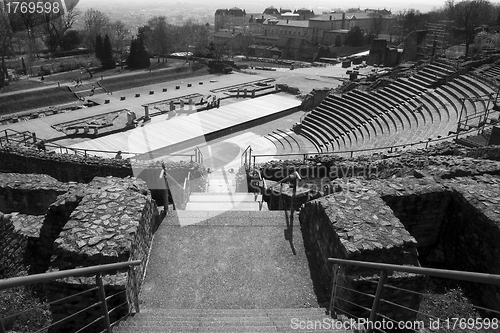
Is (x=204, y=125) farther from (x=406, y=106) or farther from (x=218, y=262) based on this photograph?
(x=218, y=262)

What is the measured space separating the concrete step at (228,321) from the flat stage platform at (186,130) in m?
13.0

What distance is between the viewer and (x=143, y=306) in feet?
18.1

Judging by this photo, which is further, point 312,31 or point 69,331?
point 312,31

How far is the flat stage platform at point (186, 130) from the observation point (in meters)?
20.3

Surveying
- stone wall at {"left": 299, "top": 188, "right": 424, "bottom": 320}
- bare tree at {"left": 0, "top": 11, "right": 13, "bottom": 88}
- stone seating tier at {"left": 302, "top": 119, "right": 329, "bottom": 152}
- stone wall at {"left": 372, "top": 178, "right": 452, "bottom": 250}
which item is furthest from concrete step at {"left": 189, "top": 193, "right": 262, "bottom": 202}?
bare tree at {"left": 0, "top": 11, "right": 13, "bottom": 88}

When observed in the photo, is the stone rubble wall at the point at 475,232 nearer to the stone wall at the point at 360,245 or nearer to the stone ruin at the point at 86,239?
the stone wall at the point at 360,245

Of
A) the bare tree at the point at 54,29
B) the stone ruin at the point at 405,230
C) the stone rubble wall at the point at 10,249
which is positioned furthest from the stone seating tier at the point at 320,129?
the bare tree at the point at 54,29

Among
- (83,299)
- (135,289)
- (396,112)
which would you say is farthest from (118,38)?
(83,299)

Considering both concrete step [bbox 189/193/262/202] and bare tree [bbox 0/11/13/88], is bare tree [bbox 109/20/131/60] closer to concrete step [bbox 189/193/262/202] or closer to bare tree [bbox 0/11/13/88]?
bare tree [bbox 0/11/13/88]

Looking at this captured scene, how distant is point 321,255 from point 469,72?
2304 cm

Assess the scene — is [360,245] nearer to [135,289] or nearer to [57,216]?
[135,289]

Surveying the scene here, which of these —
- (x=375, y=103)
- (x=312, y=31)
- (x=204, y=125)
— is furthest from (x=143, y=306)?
(x=312, y=31)

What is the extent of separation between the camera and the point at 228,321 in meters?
4.74

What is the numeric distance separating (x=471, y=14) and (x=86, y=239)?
2591 inches
